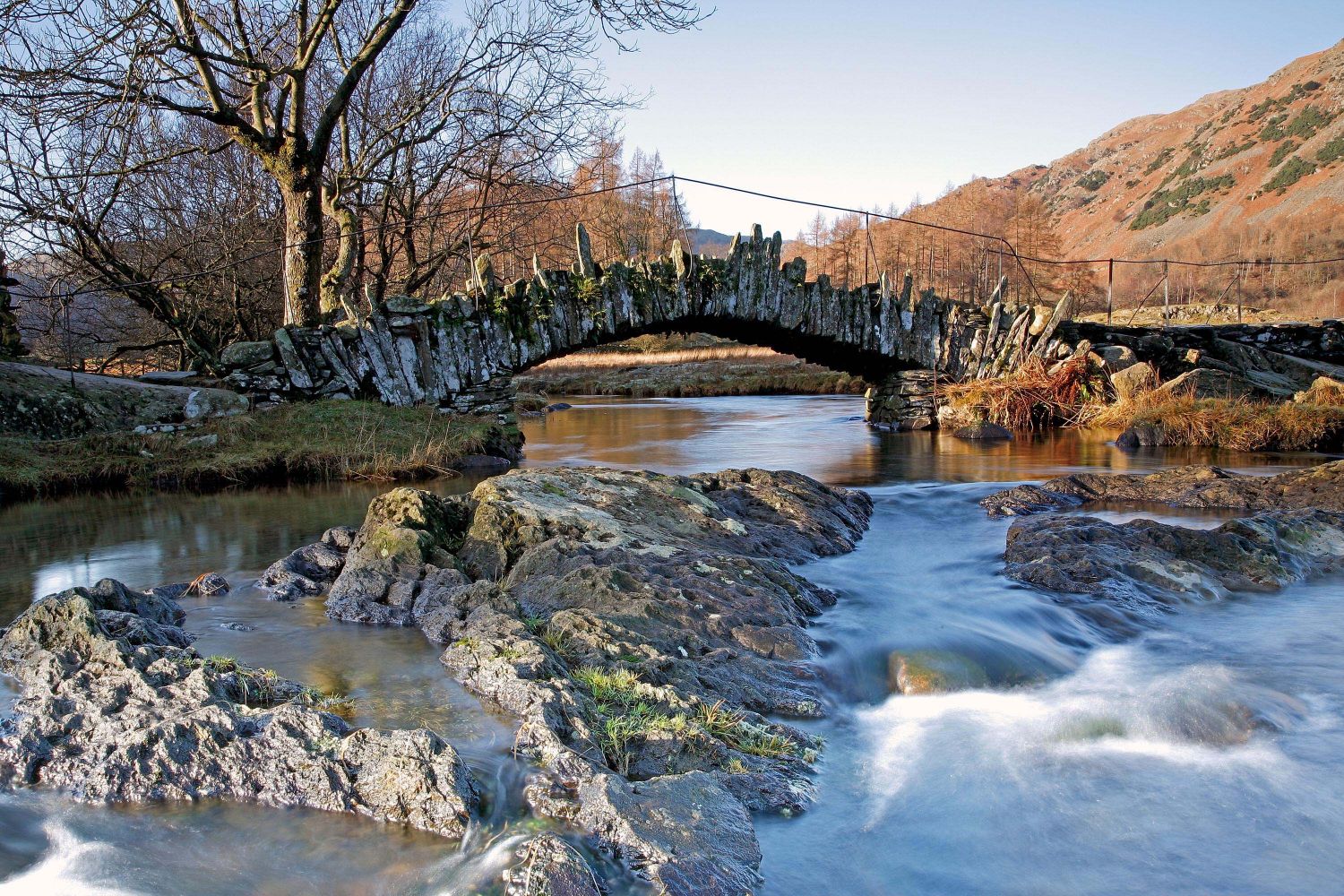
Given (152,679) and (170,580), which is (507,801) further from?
(170,580)

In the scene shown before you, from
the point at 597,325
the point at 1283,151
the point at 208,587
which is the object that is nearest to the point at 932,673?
the point at 208,587

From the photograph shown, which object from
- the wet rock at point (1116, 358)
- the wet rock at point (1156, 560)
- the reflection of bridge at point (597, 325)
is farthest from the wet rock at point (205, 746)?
the wet rock at point (1116, 358)

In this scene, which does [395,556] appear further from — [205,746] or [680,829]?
[680,829]

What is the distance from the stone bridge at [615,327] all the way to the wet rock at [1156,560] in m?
7.22

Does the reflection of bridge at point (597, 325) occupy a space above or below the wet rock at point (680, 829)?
above

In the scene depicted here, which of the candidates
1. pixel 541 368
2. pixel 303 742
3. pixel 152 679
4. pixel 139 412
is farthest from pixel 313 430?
pixel 541 368

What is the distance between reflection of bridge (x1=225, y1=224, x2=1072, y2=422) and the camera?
1172 cm

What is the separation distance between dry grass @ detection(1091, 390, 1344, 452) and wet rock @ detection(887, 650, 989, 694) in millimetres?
10047

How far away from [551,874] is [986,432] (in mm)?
13390

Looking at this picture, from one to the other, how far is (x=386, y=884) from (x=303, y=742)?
0.77m

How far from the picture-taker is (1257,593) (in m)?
5.82

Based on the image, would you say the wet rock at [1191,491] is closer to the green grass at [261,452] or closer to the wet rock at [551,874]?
the green grass at [261,452]

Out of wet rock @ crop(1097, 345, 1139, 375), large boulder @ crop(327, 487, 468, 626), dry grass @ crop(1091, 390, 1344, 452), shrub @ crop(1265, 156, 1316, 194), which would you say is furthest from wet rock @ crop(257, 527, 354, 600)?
shrub @ crop(1265, 156, 1316, 194)

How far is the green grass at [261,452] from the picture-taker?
31.8 ft
